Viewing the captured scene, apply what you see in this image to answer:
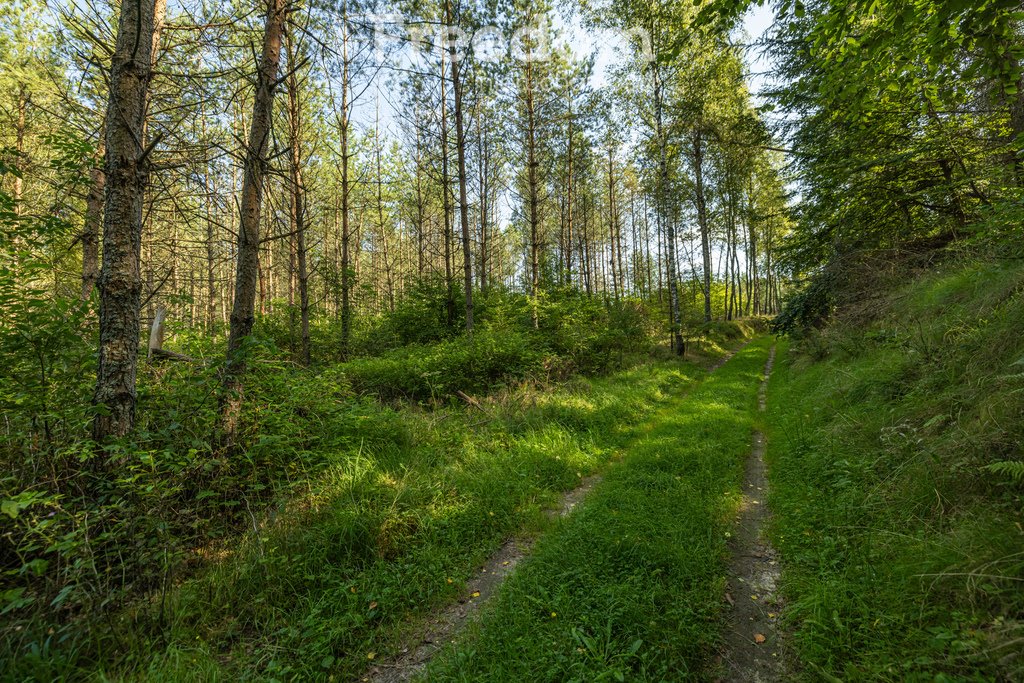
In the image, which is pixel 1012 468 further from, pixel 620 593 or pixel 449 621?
pixel 449 621

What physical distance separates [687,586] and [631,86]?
798 inches

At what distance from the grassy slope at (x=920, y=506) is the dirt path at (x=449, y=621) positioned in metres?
2.33

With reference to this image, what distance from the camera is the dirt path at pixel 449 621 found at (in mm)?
2611

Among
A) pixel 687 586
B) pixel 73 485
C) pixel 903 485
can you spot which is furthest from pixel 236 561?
pixel 903 485

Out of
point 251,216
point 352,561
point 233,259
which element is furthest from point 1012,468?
point 233,259

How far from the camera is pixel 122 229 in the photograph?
3.50 m

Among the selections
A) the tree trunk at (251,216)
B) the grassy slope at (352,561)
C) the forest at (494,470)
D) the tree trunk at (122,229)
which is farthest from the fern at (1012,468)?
the tree trunk at (122,229)

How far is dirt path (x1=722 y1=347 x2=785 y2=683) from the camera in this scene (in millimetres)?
2471

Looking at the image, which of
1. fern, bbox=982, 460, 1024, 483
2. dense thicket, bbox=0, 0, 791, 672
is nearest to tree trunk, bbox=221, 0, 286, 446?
dense thicket, bbox=0, 0, 791, 672

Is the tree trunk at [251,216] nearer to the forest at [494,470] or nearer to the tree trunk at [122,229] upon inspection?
the forest at [494,470]

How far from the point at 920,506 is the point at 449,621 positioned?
4093 mm

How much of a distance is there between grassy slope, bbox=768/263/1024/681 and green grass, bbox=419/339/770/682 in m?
0.61

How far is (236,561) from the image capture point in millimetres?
3285

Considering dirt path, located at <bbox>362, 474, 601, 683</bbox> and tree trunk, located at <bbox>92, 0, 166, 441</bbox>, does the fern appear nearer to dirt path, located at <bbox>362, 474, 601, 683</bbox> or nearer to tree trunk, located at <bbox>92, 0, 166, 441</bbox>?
dirt path, located at <bbox>362, 474, 601, 683</bbox>
